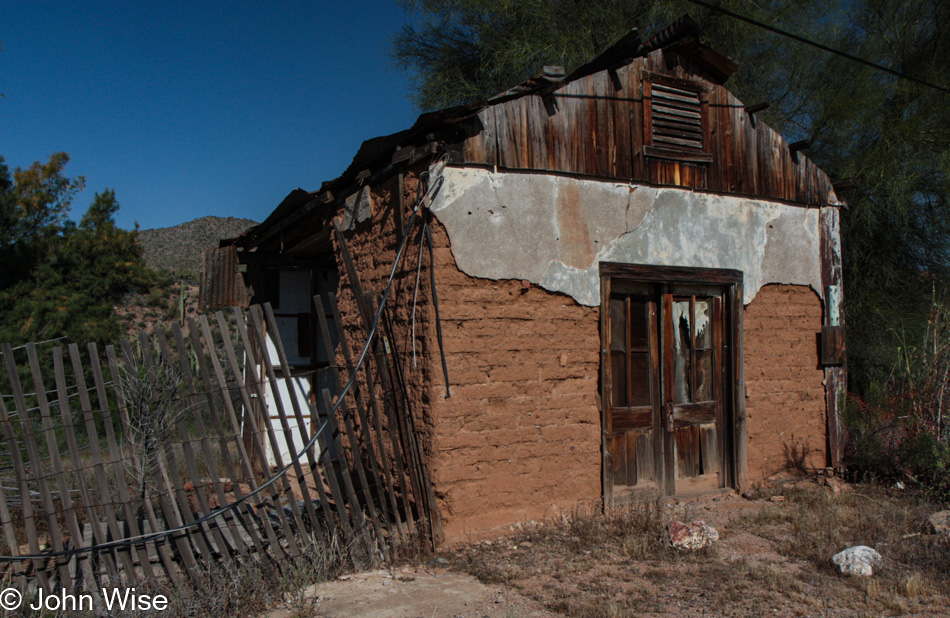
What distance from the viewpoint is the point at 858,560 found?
4469 millimetres

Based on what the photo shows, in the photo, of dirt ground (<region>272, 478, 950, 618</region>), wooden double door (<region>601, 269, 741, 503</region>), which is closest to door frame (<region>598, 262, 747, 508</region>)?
wooden double door (<region>601, 269, 741, 503</region>)

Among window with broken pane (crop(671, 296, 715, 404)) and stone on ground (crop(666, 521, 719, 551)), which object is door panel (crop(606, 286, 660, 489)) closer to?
window with broken pane (crop(671, 296, 715, 404))

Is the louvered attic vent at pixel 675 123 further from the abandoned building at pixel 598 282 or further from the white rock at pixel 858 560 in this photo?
the white rock at pixel 858 560

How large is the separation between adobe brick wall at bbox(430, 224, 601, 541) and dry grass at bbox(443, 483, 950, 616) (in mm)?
280

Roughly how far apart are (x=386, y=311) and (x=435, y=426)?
956 mm

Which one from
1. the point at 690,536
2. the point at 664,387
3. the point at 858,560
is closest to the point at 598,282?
the point at 664,387

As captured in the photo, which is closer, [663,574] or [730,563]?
[663,574]

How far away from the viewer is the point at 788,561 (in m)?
4.82

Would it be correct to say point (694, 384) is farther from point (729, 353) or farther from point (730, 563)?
point (730, 563)

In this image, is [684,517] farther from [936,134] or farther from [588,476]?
[936,134]

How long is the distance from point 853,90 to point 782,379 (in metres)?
8.38

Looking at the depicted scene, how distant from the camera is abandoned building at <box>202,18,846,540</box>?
509 centimetres

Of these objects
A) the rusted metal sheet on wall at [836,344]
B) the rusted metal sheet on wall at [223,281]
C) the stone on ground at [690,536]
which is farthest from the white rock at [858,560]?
the rusted metal sheet on wall at [223,281]

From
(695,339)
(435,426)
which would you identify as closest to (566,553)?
(435,426)
